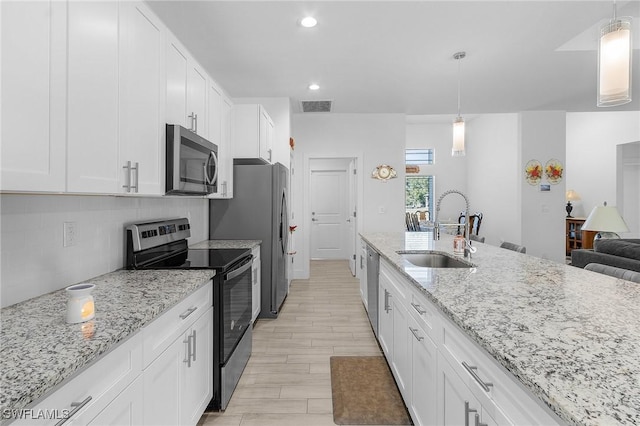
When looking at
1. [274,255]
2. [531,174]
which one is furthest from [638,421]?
[531,174]

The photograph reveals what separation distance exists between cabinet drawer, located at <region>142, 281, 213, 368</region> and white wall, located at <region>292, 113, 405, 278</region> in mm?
4157

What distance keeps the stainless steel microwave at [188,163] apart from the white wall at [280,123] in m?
2.27

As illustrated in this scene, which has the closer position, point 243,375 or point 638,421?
point 638,421

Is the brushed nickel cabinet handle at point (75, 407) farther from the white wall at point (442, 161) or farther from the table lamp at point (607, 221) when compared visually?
the white wall at point (442, 161)

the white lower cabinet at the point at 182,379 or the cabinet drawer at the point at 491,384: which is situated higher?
the cabinet drawer at the point at 491,384

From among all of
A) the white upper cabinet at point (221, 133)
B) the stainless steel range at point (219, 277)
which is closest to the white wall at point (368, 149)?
the white upper cabinet at point (221, 133)

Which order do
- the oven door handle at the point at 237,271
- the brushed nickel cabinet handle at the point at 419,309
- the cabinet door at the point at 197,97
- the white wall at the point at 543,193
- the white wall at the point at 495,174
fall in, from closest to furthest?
the brushed nickel cabinet handle at the point at 419,309 → the oven door handle at the point at 237,271 → the cabinet door at the point at 197,97 → the white wall at the point at 543,193 → the white wall at the point at 495,174

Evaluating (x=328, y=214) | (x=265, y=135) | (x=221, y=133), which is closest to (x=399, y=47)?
(x=265, y=135)

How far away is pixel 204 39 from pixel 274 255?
7.15 feet

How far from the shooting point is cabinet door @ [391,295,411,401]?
1.85 metres

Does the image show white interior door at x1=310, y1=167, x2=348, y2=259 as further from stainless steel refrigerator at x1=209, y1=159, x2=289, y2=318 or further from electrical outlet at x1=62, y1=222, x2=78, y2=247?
electrical outlet at x1=62, y1=222, x2=78, y2=247

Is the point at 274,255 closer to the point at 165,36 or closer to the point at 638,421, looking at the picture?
the point at 165,36

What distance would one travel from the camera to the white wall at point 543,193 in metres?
5.58

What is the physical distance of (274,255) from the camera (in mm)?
3611
